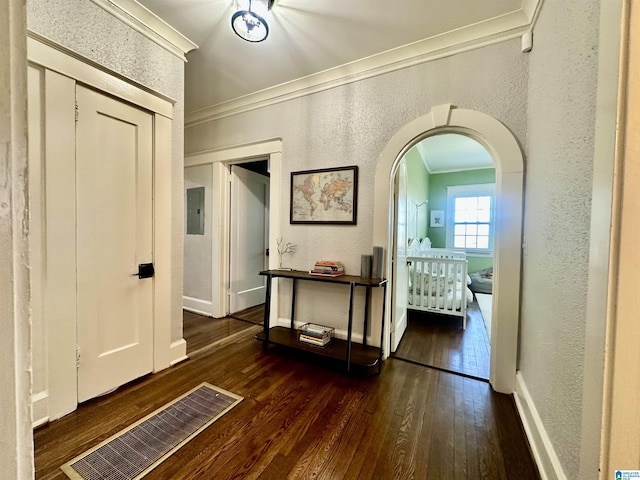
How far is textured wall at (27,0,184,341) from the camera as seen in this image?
1563 millimetres

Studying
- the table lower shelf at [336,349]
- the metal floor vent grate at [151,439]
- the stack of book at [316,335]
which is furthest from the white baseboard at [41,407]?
Answer: the stack of book at [316,335]

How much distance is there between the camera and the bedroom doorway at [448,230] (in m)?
2.55

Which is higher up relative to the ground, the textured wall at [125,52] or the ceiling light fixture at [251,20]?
the ceiling light fixture at [251,20]

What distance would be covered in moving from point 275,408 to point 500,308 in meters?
1.76

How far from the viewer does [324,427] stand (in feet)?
5.22

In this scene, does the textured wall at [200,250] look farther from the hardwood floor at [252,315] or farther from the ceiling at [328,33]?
the ceiling at [328,33]

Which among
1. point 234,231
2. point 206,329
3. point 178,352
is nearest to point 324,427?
point 178,352

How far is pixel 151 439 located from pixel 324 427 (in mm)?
973

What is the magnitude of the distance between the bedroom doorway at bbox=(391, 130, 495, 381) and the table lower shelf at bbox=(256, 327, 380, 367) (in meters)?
0.40

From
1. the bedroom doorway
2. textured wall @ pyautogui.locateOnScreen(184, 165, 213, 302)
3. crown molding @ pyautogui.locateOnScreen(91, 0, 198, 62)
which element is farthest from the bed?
crown molding @ pyautogui.locateOnScreen(91, 0, 198, 62)

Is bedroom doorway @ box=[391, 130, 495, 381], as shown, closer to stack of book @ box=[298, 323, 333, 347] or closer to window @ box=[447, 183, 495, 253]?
window @ box=[447, 183, 495, 253]

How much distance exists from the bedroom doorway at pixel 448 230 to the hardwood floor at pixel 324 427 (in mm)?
440

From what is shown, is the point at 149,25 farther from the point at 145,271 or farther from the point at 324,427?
the point at 324,427

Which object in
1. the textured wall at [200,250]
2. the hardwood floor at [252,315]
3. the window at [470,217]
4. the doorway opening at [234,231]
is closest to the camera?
the doorway opening at [234,231]
